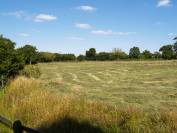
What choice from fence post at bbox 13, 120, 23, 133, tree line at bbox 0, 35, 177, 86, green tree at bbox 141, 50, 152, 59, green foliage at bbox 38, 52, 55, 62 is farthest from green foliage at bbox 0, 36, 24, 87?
green tree at bbox 141, 50, 152, 59

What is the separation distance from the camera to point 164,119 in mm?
9109

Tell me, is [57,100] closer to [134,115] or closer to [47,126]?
[47,126]

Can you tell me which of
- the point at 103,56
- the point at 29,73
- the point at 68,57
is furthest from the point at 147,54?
the point at 29,73

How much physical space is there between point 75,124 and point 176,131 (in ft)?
9.67

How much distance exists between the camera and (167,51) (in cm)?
13300

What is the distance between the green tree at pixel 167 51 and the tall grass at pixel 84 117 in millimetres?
116277

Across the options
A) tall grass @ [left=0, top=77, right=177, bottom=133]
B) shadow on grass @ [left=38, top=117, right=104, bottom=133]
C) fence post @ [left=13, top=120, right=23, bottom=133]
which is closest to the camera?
fence post @ [left=13, top=120, right=23, bottom=133]

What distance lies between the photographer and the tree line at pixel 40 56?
25.1 m

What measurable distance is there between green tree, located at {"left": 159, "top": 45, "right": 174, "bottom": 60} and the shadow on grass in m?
118

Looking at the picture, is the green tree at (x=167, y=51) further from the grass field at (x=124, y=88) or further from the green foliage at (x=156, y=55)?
the grass field at (x=124, y=88)

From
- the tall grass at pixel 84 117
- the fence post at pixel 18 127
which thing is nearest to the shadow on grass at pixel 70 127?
the tall grass at pixel 84 117

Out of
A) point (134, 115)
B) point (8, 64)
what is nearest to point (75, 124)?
point (134, 115)

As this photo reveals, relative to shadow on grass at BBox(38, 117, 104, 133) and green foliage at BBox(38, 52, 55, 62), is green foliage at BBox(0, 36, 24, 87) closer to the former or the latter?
shadow on grass at BBox(38, 117, 104, 133)

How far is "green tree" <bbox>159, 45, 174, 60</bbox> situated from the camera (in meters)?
125
